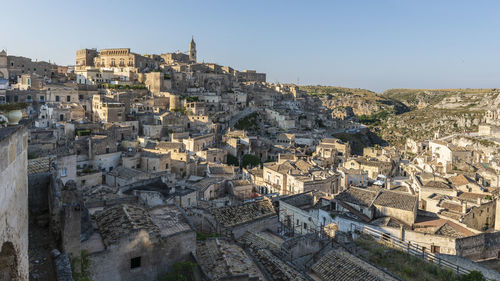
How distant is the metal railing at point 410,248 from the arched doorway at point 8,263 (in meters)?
12.9

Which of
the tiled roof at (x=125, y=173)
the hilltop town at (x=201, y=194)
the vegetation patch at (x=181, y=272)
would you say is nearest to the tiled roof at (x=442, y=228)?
the hilltop town at (x=201, y=194)

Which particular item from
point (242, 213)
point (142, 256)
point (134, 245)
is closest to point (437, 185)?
point (242, 213)

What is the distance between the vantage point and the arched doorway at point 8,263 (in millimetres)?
4918

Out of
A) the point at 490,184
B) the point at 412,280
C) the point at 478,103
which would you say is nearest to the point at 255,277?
the point at 412,280

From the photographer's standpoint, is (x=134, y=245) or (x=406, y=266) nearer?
(x=134, y=245)

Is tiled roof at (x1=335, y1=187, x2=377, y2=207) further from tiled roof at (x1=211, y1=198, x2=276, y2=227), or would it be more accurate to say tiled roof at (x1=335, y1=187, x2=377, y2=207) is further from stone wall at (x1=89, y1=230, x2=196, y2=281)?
stone wall at (x1=89, y1=230, x2=196, y2=281)

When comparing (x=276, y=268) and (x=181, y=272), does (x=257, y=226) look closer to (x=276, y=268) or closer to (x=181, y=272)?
(x=276, y=268)


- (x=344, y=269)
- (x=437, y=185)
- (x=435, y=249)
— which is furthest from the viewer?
(x=437, y=185)

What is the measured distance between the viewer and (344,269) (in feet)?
39.4

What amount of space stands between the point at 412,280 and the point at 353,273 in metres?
2.66

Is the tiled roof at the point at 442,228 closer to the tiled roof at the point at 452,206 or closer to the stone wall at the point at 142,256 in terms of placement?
the tiled roof at the point at 452,206

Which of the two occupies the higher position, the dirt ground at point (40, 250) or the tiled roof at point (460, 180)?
the dirt ground at point (40, 250)

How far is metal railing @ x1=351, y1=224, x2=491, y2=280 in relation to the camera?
14170 mm

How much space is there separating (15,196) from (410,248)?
50.1 ft
